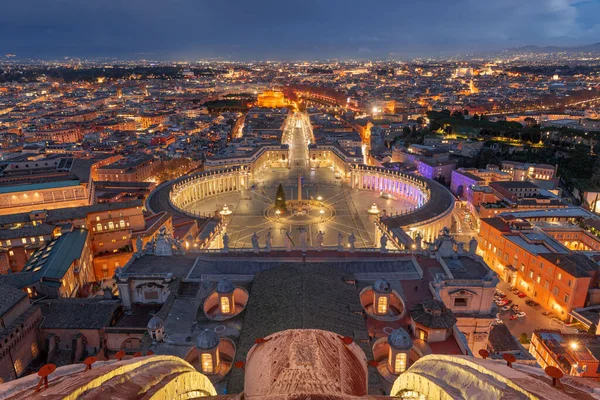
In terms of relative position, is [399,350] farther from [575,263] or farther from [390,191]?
[390,191]

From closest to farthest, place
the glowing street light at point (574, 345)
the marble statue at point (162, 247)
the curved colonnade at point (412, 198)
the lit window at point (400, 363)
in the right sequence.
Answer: the lit window at point (400, 363)
the glowing street light at point (574, 345)
the marble statue at point (162, 247)
the curved colonnade at point (412, 198)

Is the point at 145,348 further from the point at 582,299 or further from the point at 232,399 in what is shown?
the point at 582,299

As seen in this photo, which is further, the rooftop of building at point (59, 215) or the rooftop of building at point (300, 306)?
the rooftop of building at point (59, 215)

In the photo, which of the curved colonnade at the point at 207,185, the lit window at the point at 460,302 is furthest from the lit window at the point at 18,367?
the curved colonnade at the point at 207,185

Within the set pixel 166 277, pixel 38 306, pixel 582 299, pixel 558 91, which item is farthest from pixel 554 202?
pixel 558 91

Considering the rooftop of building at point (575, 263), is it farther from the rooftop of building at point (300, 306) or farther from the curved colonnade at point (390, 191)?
the rooftop of building at point (300, 306)

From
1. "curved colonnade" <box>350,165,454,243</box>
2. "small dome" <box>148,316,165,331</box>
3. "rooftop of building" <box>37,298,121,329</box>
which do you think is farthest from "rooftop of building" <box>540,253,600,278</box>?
"rooftop of building" <box>37,298,121,329</box>

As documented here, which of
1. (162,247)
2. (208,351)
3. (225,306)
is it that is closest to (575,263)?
(225,306)

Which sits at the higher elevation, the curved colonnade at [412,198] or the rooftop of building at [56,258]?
the rooftop of building at [56,258]
